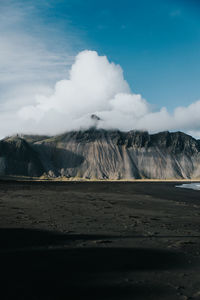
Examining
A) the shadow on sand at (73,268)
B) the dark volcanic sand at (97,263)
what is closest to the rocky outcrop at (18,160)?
the dark volcanic sand at (97,263)

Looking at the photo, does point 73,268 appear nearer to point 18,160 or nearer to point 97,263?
point 97,263

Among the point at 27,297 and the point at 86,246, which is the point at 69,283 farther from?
the point at 86,246

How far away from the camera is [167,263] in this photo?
8422 mm

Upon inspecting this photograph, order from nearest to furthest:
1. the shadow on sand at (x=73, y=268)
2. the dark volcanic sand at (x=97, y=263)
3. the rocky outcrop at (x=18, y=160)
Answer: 1. the shadow on sand at (x=73, y=268)
2. the dark volcanic sand at (x=97, y=263)
3. the rocky outcrop at (x=18, y=160)

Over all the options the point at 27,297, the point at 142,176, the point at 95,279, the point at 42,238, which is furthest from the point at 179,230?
the point at 142,176

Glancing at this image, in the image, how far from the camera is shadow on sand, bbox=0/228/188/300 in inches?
237

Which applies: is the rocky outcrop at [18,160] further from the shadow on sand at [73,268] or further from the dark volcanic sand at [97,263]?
the shadow on sand at [73,268]

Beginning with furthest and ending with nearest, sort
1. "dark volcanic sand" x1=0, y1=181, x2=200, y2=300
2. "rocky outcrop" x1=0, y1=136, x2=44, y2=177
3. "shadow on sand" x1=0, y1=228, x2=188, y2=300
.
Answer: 1. "rocky outcrop" x1=0, y1=136, x2=44, y2=177
2. "dark volcanic sand" x1=0, y1=181, x2=200, y2=300
3. "shadow on sand" x1=0, y1=228, x2=188, y2=300

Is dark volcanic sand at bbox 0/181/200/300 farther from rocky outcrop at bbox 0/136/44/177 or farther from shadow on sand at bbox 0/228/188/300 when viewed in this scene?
rocky outcrop at bbox 0/136/44/177

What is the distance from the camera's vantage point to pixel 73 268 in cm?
765

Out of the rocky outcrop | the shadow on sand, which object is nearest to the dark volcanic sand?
the shadow on sand

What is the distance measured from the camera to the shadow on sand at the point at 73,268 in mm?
6016

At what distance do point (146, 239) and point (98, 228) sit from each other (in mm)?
3268

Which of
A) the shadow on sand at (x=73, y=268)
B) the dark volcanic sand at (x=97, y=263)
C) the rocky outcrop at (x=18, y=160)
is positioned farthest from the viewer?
the rocky outcrop at (x=18, y=160)
